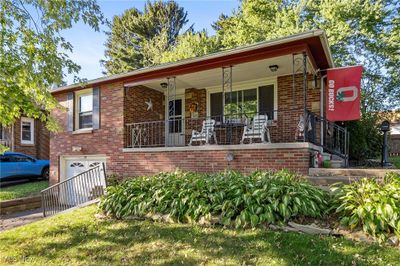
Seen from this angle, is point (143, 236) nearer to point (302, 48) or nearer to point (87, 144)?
point (302, 48)

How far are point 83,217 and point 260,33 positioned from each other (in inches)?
615

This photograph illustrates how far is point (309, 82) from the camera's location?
9.23 meters

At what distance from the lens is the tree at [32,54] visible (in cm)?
558

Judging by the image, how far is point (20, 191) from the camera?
12.1 m

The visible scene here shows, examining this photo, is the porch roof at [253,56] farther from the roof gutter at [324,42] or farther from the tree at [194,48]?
the tree at [194,48]

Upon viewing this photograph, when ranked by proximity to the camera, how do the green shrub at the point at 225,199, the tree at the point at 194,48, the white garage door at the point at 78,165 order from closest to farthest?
the green shrub at the point at 225,199 < the white garage door at the point at 78,165 < the tree at the point at 194,48

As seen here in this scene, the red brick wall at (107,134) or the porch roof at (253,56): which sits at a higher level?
the porch roof at (253,56)

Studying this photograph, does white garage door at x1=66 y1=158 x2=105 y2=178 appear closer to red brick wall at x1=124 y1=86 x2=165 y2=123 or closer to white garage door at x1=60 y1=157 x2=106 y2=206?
white garage door at x1=60 y1=157 x2=106 y2=206

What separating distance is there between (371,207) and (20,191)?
12.4 meters

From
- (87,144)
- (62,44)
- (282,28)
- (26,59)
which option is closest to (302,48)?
(62,44)

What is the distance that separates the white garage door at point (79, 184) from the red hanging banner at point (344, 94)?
6.74 m

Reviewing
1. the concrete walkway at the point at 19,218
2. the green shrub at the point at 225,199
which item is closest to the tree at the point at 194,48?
the concrete walkway at the point at 19,218

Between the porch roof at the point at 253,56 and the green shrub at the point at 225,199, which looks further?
the porch roof at the point at 253,56

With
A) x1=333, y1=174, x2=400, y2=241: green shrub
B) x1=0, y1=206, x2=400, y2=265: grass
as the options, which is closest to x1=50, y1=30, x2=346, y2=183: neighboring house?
x1=333, y1=174, x2=400, y2=241: green shrub
